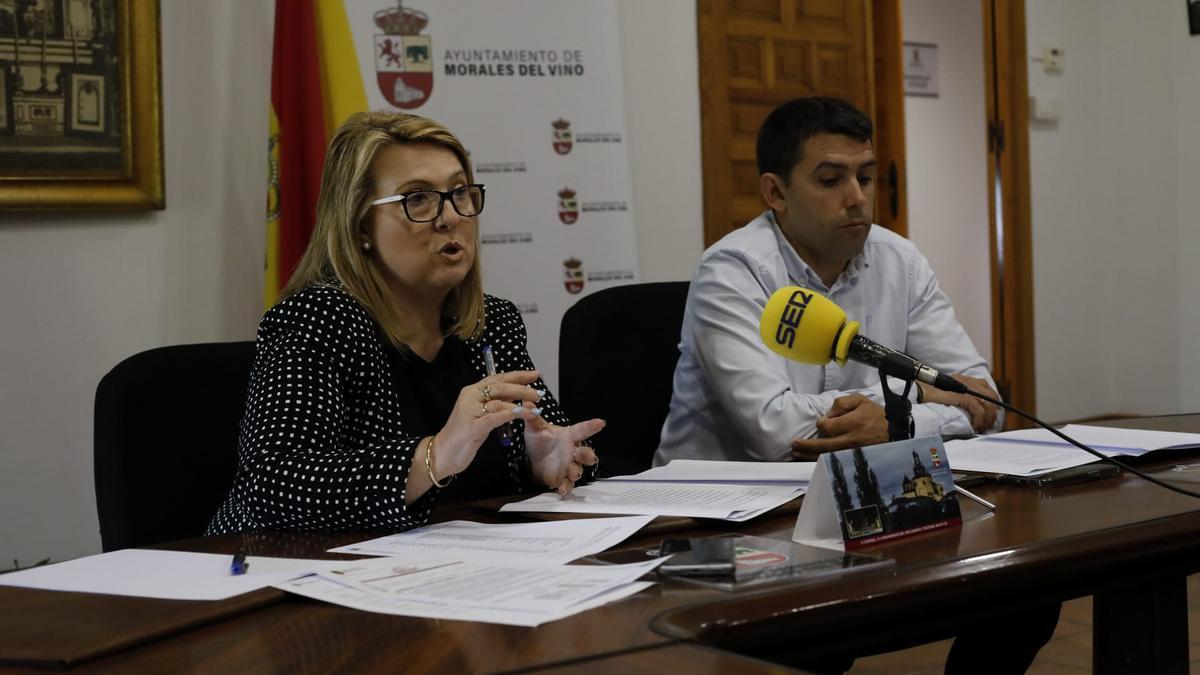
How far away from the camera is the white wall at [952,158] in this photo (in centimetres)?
695

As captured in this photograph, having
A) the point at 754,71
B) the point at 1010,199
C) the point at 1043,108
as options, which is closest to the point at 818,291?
the point at 754,71

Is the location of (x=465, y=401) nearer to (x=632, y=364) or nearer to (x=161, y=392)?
(x=161, y=392)

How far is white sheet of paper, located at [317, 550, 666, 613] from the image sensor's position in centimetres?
95

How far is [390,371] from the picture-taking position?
1.74m

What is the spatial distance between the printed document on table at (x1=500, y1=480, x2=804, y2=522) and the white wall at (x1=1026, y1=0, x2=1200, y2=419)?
15.3 feet

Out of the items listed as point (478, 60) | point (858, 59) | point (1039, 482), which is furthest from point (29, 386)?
point (858, 59)

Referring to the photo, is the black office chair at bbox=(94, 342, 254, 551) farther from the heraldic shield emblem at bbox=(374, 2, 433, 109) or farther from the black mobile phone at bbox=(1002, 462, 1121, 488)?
the heraldic shield emblem at bbox=(374, 2, 433, 109)

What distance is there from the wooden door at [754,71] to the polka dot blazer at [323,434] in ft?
9.27

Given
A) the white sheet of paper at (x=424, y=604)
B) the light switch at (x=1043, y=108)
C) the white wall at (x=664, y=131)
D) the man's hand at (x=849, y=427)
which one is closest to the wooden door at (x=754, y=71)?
the white wall at (x=664, y=131)

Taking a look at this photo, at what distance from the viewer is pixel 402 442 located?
144 centimetres

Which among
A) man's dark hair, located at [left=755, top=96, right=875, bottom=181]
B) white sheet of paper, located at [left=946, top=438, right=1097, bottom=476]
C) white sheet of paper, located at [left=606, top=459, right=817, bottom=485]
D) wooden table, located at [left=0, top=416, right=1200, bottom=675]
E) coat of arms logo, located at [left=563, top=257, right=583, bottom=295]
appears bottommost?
wooden table, located at [left=0, top=416, right=1200, bottom=675]

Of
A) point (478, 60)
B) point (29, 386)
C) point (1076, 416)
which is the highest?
point (478, 60)

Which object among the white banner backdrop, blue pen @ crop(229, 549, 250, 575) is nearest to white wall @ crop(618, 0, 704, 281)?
the white banner backdrop

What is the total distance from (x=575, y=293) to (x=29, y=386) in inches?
62.5
